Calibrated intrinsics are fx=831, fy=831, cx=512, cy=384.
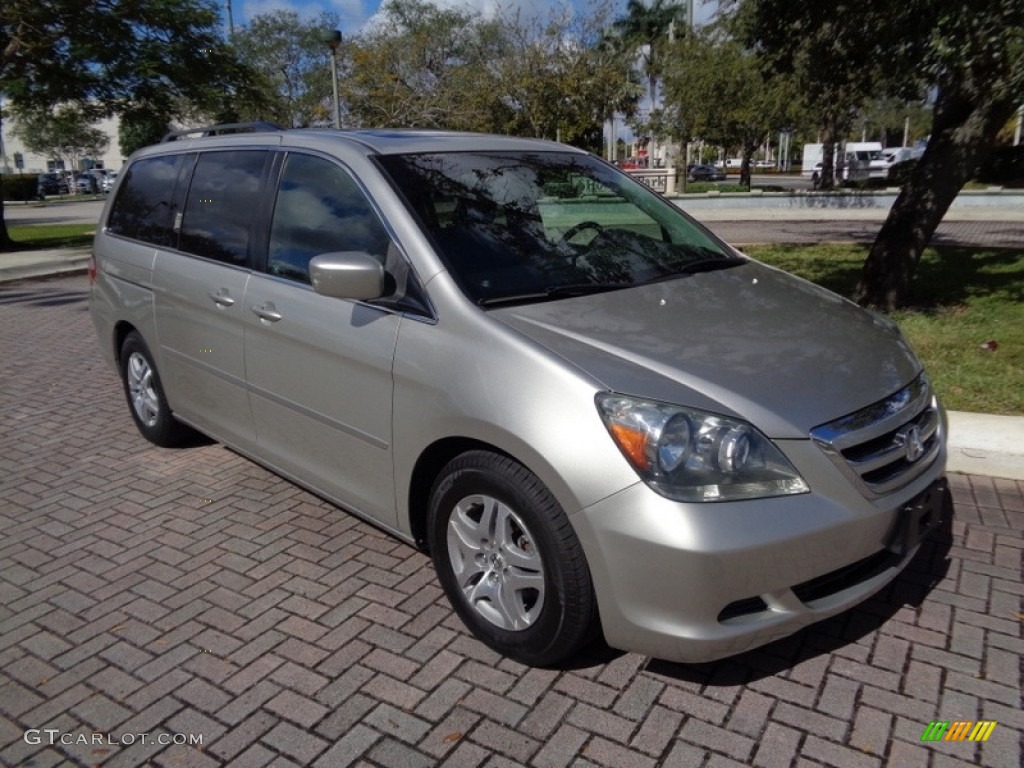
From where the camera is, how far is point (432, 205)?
3.36 metres

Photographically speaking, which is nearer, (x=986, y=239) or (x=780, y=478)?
(x=780, y=478)

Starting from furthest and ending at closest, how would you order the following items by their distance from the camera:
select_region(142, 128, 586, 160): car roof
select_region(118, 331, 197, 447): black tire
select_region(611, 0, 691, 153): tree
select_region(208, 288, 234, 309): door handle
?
select_region(611, 0, 691, 153): tree, select_region(118, 331, 197, 447): black tire, select_region(208, 288, 234, 309): door handle, select_region(142, 128, 586, 160): car roof

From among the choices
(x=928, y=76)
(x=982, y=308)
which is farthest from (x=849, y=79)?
(x=982, y=308)

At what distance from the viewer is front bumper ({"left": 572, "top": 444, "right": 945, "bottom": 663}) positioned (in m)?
2.41

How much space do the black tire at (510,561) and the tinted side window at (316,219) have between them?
103 cm

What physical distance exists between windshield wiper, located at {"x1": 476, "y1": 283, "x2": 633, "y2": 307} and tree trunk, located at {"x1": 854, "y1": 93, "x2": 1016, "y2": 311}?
A: 5.59m

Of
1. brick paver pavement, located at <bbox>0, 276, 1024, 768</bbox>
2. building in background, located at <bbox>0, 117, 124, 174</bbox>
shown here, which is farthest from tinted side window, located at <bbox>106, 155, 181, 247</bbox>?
building in background, located at <bbox>0, 117, 124, 174</bbox>

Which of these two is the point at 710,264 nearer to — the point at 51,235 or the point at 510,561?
the point at 510,561

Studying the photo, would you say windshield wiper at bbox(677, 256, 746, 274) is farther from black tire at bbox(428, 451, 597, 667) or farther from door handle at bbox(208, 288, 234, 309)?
door handle at bbox(208, 288, 234, 309)

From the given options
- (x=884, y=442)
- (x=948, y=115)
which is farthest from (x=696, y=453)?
(x=948, y=115)

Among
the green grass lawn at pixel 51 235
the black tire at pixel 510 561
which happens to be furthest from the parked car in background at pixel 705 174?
the black tire at pixel 510 561

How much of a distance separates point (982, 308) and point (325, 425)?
7.12 meters

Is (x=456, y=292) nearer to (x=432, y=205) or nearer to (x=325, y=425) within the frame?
(x=432, y=205)

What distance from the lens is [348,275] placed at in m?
3.08
